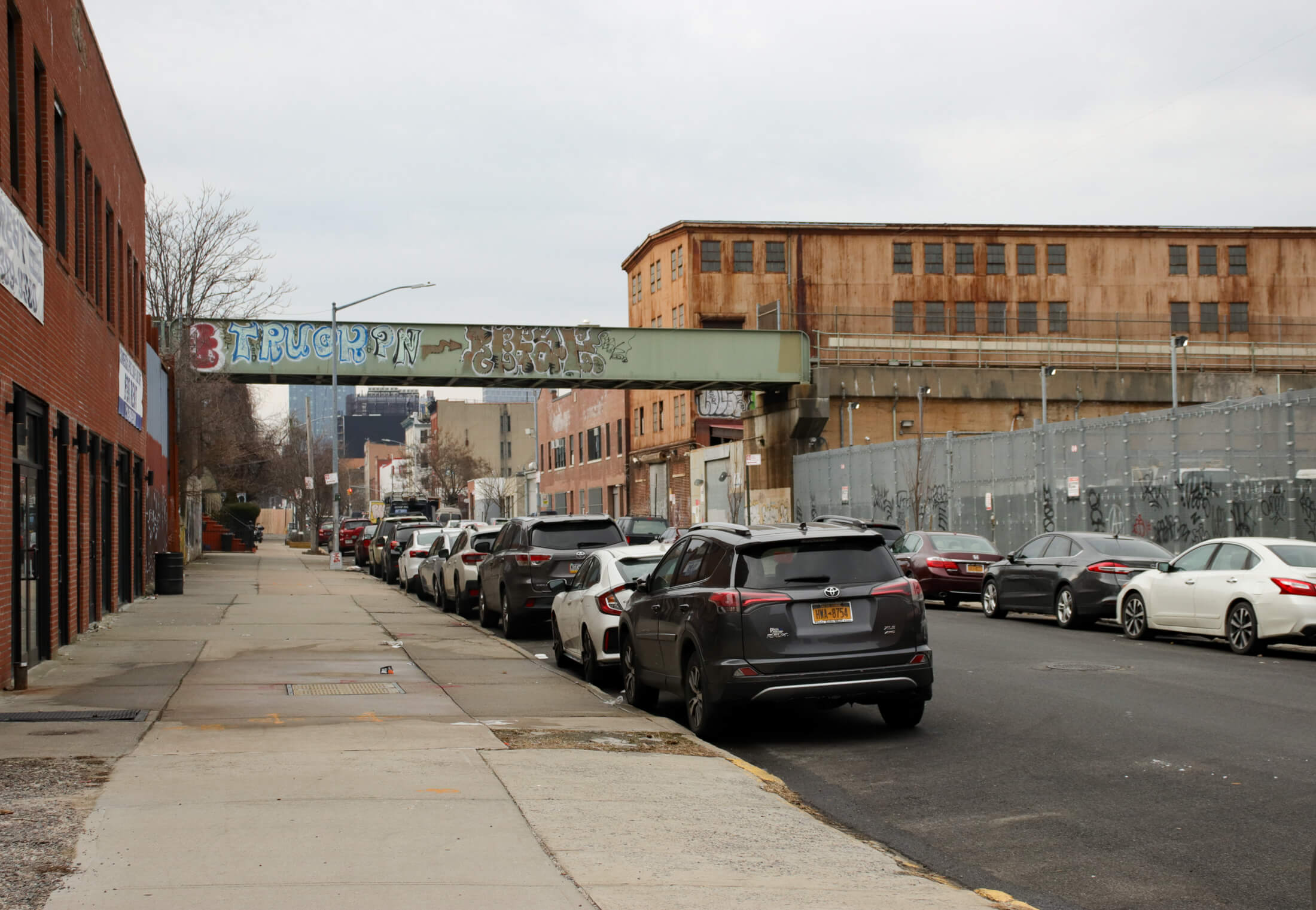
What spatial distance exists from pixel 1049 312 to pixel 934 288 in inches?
205

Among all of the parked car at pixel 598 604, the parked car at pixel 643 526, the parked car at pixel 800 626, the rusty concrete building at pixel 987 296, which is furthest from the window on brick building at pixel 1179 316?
the parked car at pixel 800 626

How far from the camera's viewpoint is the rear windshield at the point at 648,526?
118 ft

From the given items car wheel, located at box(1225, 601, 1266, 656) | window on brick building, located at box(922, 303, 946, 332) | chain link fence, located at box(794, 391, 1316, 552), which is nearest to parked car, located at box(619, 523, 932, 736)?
car wheel, located at box(1225, 601, 1266, 656)

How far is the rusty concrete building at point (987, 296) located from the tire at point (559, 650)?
112ft

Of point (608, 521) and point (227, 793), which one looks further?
point (608, 521)

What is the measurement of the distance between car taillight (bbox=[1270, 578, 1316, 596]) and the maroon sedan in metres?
9.31

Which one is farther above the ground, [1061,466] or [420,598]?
[1061,466]

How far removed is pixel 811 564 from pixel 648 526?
85.1ft

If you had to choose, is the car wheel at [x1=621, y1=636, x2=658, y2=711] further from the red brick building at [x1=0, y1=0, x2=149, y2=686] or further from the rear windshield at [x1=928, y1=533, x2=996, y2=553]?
the rear windshield at [x1=928, y1=533, x2=996, y2=553]

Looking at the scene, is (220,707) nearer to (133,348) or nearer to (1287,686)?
(1287,686)

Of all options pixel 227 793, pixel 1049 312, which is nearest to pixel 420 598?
pixel 227 793

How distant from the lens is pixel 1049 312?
197 feet

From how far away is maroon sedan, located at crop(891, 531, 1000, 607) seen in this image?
2525 centimetres

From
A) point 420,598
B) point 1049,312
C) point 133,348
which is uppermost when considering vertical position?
point 1049,312
